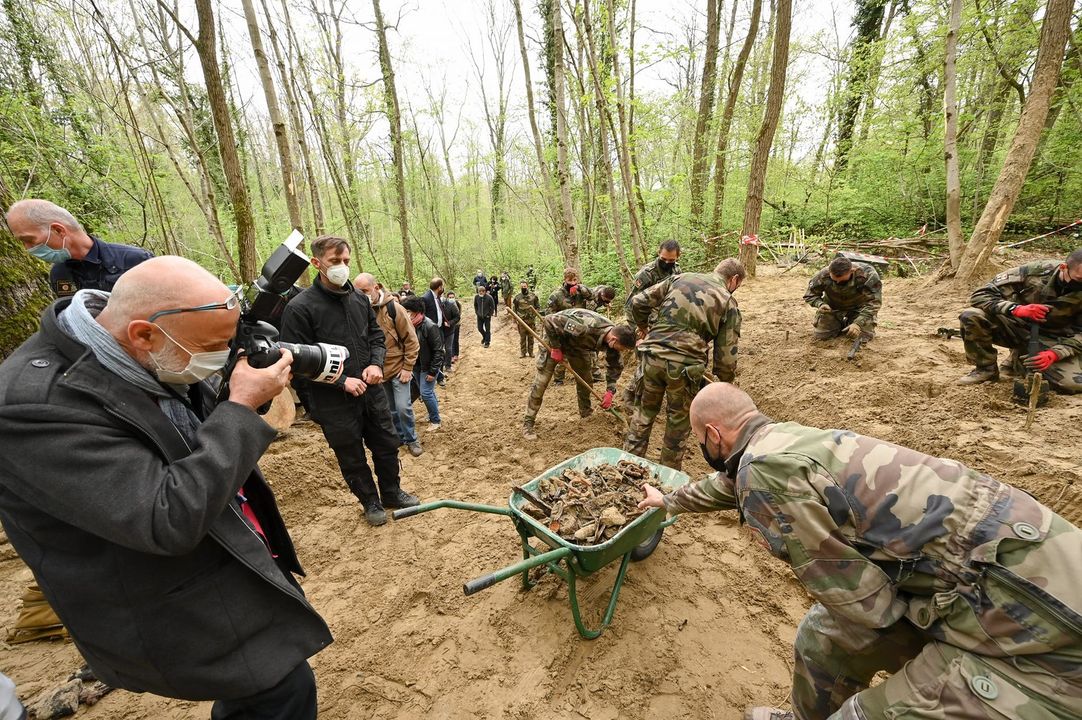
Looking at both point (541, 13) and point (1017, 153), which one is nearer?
point (1017, 153)

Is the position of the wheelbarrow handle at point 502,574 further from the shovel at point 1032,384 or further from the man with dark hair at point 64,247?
the shovel at point 1032,384

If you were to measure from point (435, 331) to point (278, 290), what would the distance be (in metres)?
4.12

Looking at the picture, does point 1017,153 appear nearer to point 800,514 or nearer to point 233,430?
point 800,514

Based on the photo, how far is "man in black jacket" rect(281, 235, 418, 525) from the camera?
3.13 metres

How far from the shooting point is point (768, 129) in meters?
7.92

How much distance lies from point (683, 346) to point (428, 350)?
3.31 meters

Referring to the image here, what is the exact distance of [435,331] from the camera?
5715 millimetres

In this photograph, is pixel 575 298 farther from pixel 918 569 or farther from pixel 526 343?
pixel 918 569

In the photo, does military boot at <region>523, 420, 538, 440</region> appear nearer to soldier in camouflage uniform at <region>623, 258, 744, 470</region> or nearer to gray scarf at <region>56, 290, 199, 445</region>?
soldier in camouflage uniform at <region>623, 258, 744, 470</region>

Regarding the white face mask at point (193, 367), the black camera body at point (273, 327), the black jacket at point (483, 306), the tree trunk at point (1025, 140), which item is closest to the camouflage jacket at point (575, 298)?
the black jacket at point (483, 306)

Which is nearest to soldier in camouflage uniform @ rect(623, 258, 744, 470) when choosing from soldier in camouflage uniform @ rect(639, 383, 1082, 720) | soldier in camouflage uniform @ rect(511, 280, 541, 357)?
soldier in camouflage uniform @ rect(639, 383, 1082, 720)

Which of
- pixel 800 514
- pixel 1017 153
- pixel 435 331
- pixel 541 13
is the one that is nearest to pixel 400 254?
pixel 541 13

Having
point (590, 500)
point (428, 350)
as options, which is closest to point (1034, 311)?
point (590, 500)

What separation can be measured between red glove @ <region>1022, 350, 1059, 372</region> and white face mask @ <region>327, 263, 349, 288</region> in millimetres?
6241
